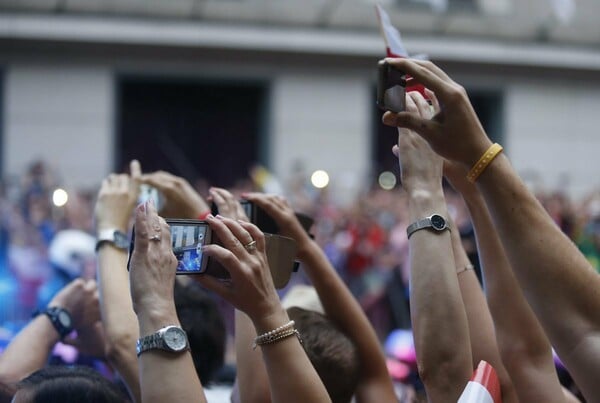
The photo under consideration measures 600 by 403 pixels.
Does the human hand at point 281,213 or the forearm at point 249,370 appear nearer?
the forearm at point 249,370

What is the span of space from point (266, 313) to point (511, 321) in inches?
33.8

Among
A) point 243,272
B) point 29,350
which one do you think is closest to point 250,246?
point 243,272

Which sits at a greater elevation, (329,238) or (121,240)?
(329,238)

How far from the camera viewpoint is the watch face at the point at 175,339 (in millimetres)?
2008

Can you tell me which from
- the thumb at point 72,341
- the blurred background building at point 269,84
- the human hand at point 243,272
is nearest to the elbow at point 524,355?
the human hand at point 243,272

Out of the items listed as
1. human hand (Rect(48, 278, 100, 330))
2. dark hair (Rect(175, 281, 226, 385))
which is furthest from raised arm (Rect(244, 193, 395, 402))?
human hand (Rect(48, 278, 100, 330))

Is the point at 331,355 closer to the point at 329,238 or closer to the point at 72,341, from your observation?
the point at 72,341

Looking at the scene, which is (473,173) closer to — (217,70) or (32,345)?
(32,345)

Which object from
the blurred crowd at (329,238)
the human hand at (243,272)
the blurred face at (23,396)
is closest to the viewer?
the human hand at (243,272)

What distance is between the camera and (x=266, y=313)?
2.13 metres

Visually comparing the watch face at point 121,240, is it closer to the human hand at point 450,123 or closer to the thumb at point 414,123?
the thumb at point 414,123

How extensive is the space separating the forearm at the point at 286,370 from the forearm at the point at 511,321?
0.74 metres

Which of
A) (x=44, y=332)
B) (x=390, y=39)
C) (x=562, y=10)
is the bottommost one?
(x=44, y=332)

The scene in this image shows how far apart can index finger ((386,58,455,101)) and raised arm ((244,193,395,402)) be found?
46.9 inches
